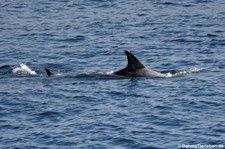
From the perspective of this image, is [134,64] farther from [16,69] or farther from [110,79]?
[16,69]

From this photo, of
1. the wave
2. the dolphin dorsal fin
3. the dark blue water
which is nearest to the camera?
the dark blue water

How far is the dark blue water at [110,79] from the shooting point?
71.3ft

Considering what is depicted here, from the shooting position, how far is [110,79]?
94.9ft

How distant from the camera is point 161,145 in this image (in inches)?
806

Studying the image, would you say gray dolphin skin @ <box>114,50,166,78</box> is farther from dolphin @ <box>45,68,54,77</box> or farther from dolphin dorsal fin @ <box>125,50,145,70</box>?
dolphin @ <box>45,68,54,77</box>

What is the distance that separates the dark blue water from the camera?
21.7m

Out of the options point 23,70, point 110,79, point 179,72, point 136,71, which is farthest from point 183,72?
point 23,70

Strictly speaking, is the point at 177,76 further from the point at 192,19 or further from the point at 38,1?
the point at 38,1

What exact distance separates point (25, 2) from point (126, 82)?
25.5 m

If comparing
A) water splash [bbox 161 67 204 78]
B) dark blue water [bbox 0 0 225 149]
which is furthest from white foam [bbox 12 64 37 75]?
water splash [bbox 161 67 204 78]

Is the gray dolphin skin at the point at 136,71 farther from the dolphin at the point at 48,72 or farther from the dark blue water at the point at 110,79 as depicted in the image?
the dolphin at the point at 48,72

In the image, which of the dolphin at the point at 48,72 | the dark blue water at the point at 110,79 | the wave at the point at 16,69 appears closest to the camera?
the dark blue water at the point at 110,79

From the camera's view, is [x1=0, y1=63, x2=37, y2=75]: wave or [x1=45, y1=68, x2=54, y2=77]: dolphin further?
[x1=0, y1=63, x2=37, y2=75]: wave

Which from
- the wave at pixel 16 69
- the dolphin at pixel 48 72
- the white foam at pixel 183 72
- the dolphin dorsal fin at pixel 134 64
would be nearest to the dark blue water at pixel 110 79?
the wave at pixel 16 69
